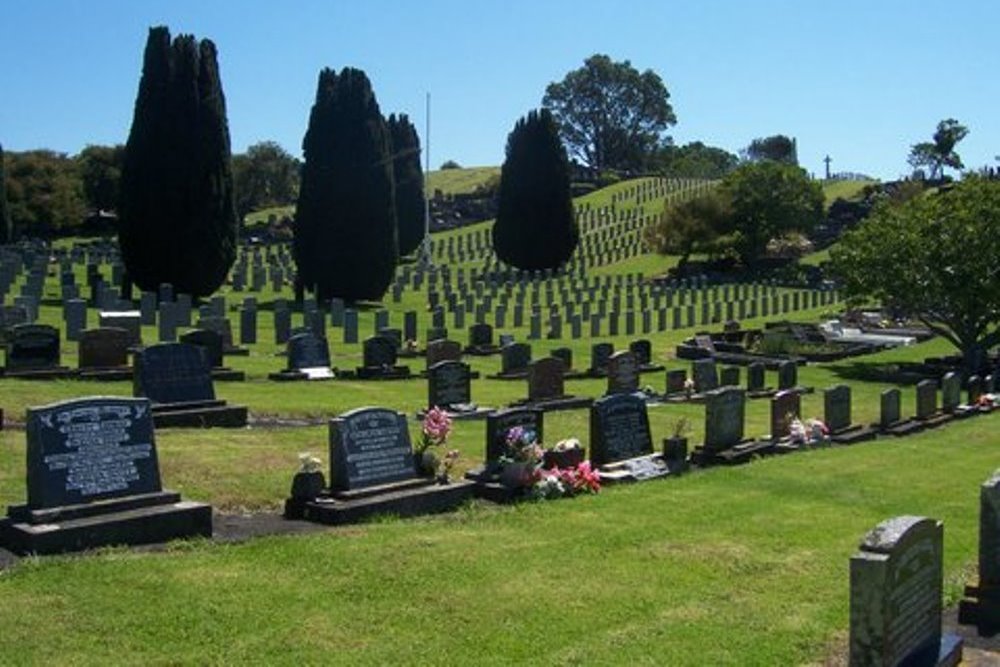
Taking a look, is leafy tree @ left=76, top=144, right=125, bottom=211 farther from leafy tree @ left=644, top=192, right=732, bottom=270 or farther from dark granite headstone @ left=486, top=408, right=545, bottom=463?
dark granite headstone @ left=486, top=408, right=545, bottom=463

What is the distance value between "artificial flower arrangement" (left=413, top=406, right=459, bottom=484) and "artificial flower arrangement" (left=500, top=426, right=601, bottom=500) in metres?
0.66

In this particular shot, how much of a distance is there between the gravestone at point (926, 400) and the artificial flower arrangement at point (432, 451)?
13.5m

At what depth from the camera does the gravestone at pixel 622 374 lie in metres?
25.8

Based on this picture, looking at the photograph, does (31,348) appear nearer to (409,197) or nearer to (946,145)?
(409,197)

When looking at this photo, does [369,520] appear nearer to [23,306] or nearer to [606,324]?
[23,306]

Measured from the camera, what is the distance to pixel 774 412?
20.7 meters

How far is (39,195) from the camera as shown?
247 ft

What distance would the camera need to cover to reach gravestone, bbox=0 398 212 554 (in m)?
11.2

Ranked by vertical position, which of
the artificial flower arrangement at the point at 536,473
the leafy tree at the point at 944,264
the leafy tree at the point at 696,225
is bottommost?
the artificial flower arrangement at the point at 536,473

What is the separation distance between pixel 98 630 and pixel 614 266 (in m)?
64.4

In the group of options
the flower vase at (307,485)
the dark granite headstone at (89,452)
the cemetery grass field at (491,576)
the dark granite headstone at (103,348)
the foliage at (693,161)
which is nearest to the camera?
the cemetery grass field at (491,576)

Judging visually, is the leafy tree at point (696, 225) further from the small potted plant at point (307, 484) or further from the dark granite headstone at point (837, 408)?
the small potted plant at point (307, 484)

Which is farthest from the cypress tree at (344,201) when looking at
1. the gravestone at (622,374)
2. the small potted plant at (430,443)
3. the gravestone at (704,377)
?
the small potted plant at (430,443)

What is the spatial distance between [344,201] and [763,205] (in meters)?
32.0
